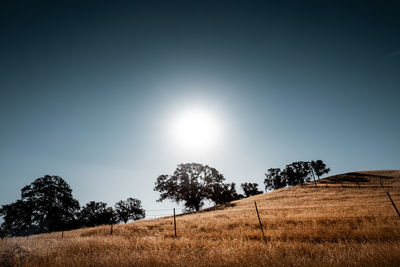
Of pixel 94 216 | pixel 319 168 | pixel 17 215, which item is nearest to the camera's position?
pixel 17 215

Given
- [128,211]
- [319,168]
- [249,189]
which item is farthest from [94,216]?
[319,168]

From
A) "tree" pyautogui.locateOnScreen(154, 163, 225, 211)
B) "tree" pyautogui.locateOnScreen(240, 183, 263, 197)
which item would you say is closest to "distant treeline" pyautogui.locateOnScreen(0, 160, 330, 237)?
"tree" pyautogui.locateOnScreen(154, 163, 225, 211)

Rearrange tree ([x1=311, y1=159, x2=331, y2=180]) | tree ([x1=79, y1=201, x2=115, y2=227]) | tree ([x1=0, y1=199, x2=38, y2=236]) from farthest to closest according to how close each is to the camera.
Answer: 1. tree ([x1=311, y1=159, x2=331, y2=180])
2. tree ([x1=79, y1=201, x2=115, y2=227])
3. tree ([x1=0, y1=199, x2=38, y2=236])

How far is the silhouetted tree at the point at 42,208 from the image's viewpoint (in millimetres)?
36656

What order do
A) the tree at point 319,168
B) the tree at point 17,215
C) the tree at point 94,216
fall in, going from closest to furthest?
the tree at point 17,215 < the tree at point 94,216 < the tree at point 319,168

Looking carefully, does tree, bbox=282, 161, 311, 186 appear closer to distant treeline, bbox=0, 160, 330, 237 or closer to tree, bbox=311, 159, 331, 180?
tree, bbox=311, 159, 331, 180

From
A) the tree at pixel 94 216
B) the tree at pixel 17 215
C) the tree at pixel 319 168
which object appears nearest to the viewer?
the tree at pixel 17 215

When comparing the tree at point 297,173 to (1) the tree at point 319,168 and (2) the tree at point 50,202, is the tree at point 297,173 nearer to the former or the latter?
(1) the tree at point 319,168

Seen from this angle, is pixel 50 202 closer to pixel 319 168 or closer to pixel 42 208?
pixel 42 208

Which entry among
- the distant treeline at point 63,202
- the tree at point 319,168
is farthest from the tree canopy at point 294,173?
the distant treeline at point 63,202

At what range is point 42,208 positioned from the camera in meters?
39.2

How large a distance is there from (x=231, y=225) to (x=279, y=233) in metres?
5.15

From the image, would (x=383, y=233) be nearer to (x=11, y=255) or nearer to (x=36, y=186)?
(x=11, y=255)

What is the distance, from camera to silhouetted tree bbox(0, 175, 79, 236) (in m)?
36.7
